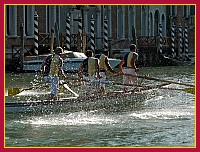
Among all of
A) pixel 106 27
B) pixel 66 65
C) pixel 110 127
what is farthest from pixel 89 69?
pixel 106 27

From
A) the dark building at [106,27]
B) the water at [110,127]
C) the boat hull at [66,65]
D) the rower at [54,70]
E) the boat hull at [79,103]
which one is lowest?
the water at [110,127]

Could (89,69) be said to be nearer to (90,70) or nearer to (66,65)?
(90,70)

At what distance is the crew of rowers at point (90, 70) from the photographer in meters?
12.2

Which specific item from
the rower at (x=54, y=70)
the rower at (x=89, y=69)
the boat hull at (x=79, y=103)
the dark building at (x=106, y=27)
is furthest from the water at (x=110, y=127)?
the dark building at (x=106, y=27)

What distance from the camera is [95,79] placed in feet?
42.3

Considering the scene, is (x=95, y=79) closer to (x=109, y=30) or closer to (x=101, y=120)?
(x=101, y=120)

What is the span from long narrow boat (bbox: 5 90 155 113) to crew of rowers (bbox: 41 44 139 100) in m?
0.26

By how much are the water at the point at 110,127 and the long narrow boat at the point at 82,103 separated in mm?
154

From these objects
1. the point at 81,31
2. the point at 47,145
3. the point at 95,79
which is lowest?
the point at 47,145

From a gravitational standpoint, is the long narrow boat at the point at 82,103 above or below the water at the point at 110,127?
above

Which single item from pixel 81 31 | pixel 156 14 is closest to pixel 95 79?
pixel 81 31

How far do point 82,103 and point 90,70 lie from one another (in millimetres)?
829

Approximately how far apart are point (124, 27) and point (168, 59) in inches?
113

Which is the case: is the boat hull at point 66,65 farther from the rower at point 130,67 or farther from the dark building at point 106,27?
the rower at point 130,67
